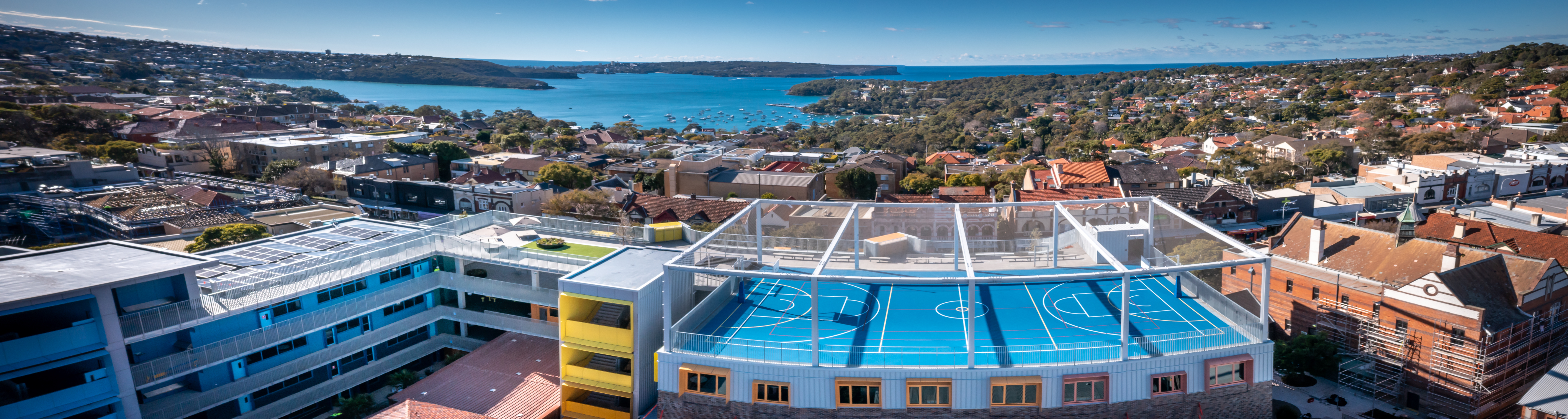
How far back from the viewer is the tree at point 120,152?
45.5m

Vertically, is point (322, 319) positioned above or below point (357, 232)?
below

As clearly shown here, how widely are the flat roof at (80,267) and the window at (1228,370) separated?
19154 millimetres

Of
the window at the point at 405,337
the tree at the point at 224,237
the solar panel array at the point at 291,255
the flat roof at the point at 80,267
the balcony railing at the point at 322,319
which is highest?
the flat roof at the point at 80,267

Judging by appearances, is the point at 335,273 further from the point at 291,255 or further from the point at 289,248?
the point at 289,248

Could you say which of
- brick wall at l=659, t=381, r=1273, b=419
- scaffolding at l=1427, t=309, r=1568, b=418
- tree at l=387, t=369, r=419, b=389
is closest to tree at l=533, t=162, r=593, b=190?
tree at l=387, t=369, r=419, b=389

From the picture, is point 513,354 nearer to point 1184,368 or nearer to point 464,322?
point 464,322

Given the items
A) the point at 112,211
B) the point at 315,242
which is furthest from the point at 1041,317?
the point at 112,211

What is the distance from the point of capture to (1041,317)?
15.8m

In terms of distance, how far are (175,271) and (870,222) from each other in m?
16.4

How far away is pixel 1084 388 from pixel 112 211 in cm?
3787

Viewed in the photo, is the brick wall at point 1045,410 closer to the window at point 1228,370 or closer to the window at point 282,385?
the window at point 1228,370

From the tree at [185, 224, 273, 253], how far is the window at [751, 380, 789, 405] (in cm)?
2079

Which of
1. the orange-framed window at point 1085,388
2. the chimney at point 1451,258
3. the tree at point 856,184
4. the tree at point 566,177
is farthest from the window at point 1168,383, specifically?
the tree at point 566,177

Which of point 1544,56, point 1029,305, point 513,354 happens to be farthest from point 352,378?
point 1544,56
